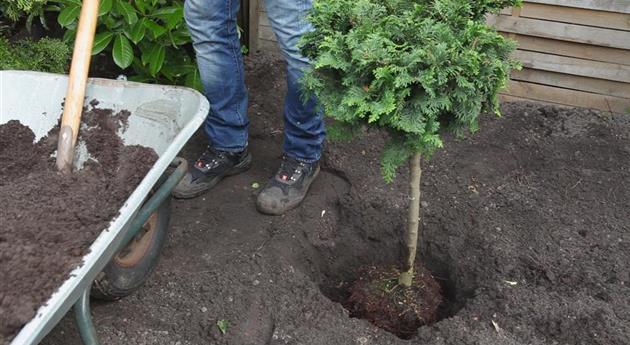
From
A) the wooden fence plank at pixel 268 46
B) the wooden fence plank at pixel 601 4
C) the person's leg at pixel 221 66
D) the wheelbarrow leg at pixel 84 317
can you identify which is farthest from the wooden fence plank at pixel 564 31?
the wheelbarrow leg at pixel 84 317

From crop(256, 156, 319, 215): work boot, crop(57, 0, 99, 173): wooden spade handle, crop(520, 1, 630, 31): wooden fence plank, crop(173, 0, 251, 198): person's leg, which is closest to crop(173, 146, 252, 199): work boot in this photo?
crop(173, 0, 251, 198): person's leg

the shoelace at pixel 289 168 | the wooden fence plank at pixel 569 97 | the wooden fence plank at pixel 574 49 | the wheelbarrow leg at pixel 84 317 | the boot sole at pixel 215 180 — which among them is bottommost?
the boot sole at pixel 215 180

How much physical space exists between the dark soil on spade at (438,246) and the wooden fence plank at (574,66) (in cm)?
22

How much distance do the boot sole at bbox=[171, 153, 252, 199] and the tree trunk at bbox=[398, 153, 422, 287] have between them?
1.05 meters

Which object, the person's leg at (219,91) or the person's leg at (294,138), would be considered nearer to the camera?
the person's leg at (294,138)

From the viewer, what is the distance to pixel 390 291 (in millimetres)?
2639

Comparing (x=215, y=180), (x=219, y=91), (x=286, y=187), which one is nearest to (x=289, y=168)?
(x=286, y=187)

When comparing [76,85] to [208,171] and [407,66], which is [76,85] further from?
[407,66]

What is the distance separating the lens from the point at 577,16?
3.63 m

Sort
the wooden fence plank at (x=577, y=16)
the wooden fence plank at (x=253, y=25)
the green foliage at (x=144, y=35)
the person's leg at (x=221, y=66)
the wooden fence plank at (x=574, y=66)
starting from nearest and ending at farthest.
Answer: the person's leg at (x=221, y=66) < the green foliage at (x=144, y=35) < the wooden fence plank at (x=577, y=16) < the wooden fence plank at (x=574, y=66) < the wooden fence plank at (x=253, y=25)

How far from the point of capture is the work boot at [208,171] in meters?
3.17

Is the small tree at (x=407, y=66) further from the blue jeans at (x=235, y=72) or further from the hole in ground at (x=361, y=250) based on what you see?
the hole in ground at (x=361, y=250)

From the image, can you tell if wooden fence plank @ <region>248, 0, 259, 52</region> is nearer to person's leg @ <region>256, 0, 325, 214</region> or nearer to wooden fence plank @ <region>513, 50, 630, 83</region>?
person's leg @ <region>256, 0, 325, 214</region>

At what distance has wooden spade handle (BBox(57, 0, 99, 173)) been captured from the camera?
7.57 ft
